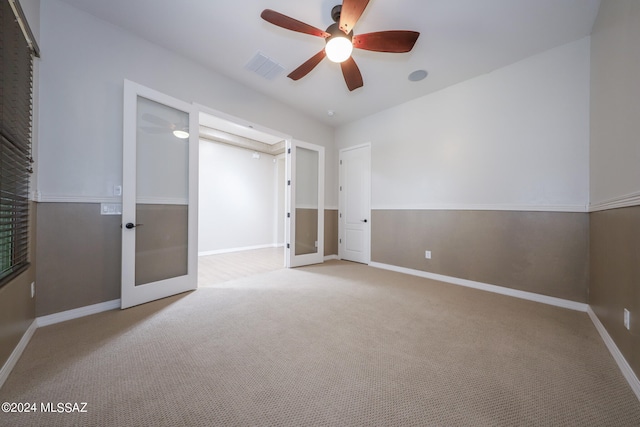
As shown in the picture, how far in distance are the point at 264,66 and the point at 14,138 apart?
7.93ft

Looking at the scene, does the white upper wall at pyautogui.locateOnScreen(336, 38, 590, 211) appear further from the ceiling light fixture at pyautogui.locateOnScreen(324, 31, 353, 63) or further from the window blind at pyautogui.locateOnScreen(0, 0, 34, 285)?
the window blind at pyautogui.locateOnScreen(0, 0, 34, 285)

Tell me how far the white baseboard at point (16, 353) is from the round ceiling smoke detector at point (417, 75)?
4.52 metres

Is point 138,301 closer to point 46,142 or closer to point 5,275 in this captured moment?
point 5,275

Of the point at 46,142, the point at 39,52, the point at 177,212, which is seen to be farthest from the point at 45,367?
the point at 39,52

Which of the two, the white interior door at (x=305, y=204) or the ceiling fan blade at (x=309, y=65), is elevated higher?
the ceiling fan blade at (x=309, y=65)

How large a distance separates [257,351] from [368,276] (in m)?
2.30

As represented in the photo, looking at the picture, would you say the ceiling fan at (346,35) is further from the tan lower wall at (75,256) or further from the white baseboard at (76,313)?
the white baseboard at (76,313)

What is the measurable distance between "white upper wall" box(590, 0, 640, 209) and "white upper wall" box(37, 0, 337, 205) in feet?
13.5

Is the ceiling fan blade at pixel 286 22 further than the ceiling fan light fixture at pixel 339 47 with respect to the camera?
No

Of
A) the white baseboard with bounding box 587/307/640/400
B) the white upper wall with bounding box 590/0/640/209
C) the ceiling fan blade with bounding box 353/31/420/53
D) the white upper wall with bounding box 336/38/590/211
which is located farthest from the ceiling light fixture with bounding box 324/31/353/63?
the white baseboard with bounding box 587/307/640/400

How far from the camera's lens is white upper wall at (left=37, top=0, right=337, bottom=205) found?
2029 mm

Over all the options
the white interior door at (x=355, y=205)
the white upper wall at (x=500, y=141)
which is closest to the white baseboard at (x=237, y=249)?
the white interior door at (x=355, y=205)

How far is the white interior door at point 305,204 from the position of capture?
412 cm

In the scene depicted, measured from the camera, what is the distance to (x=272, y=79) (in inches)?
128
